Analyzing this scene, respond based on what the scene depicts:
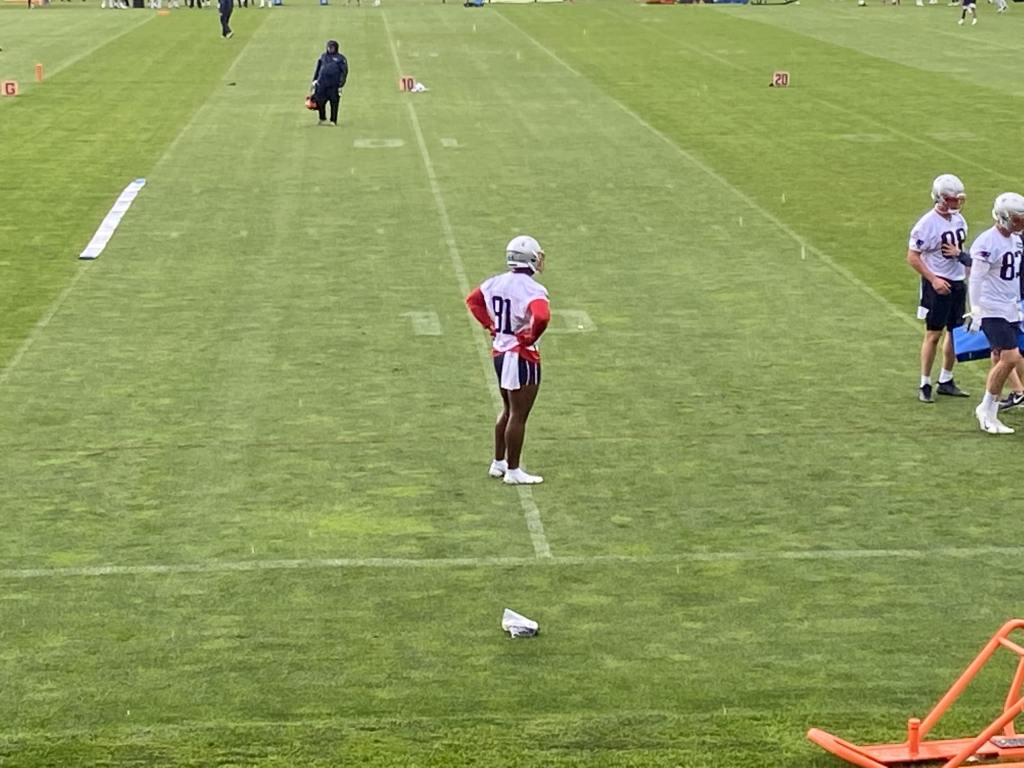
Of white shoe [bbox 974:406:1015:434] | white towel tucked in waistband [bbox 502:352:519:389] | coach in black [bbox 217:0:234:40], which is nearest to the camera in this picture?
white towel tucked in waistband [bbox 502:352:519:389]

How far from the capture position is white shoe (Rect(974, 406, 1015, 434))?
14.4 metres

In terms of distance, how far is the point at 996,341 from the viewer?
46.3ft

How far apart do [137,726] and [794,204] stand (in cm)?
1813

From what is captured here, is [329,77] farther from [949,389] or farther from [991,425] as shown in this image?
[991,425]

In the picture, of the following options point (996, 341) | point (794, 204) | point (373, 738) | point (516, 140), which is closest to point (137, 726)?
point (373, 738)

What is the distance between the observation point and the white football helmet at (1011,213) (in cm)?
1391

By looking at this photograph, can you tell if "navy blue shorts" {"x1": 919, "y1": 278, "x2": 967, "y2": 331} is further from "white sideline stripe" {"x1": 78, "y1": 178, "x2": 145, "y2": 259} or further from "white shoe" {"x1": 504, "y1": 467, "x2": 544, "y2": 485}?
"white sideline stripe" {"x1": 78, "y1": 178, "x2": 145, "y2": 259}

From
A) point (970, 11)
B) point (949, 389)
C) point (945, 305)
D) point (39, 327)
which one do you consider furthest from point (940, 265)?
point (970, 11)

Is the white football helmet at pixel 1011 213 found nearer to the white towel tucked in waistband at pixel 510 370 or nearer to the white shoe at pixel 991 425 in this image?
the white shoe at pixel 991 425

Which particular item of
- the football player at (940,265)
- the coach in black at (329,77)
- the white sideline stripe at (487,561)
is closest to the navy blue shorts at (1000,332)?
the football player at (940,265)

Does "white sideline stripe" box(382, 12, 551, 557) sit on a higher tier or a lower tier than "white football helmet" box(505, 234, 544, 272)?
lower

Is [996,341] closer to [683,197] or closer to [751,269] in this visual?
[751,269]

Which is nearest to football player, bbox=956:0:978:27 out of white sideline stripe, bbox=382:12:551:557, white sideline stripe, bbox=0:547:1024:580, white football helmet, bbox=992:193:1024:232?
white sideline stripe, bbox=382:12:551:557

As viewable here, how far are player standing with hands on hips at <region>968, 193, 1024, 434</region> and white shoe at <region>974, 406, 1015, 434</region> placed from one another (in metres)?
0.33
